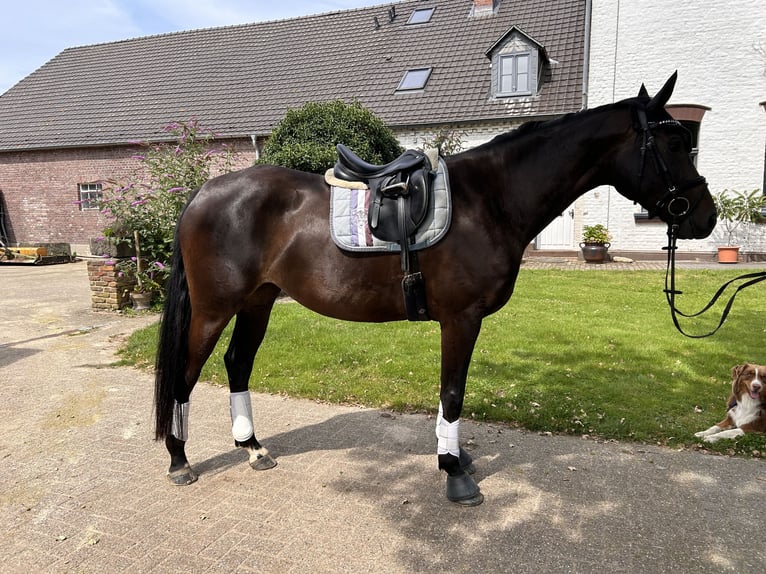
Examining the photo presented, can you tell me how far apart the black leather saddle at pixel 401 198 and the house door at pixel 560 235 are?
1314cm

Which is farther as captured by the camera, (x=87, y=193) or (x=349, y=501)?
(x=87, y=193)

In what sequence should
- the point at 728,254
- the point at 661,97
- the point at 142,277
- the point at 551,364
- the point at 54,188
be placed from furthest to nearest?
the point at 54,188 < the point at 728,254 < the point at 142,277 < the point at 551,364 < the point at 661,97

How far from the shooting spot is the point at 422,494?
305cm

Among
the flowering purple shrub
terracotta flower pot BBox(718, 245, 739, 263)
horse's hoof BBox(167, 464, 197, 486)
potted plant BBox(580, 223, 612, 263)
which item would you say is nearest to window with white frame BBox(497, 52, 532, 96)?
potted plant BBox(580, 223, 612, 263)

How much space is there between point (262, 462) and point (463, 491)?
1334 mm

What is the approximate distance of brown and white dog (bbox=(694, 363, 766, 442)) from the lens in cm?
363

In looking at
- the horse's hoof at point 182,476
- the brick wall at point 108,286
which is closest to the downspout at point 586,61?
the brick wall at point 108,286

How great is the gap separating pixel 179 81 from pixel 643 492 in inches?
876

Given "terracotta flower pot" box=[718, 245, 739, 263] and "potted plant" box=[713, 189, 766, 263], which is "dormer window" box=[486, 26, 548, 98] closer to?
"potted plant" box=[713, 189, 766, 263]

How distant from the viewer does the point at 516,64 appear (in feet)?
50.0

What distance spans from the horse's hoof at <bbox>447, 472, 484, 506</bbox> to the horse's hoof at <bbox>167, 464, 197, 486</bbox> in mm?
1596

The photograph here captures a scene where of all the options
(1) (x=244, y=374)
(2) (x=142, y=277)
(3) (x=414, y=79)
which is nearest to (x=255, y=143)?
(3) (x=414, y=79)

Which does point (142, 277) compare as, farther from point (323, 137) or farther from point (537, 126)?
point (537, 126)

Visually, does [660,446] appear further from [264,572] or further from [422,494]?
[264,572]
